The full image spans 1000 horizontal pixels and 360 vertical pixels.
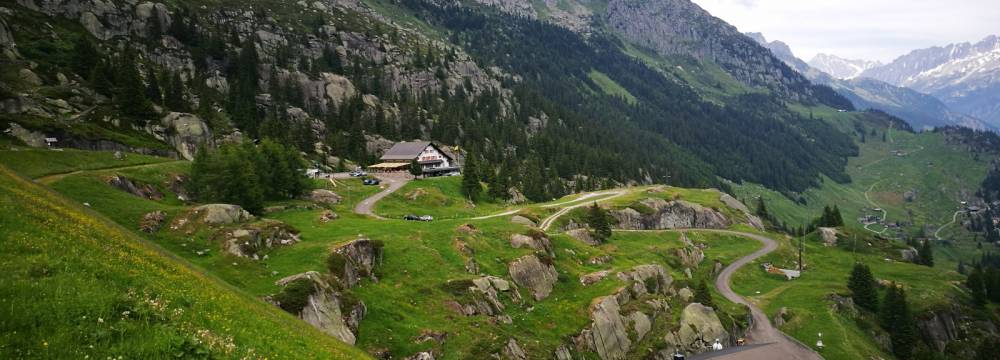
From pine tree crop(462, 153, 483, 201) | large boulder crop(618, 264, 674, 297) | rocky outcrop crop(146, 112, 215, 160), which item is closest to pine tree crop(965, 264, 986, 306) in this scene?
large boulder crop(618, 264, 674, 297)

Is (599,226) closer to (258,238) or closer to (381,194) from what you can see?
(381,194)

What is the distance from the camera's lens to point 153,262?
23.1 m

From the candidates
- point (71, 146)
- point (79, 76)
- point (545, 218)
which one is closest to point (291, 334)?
point (71, 146)

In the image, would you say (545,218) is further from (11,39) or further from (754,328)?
(11,39)

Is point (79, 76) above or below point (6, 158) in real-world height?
above

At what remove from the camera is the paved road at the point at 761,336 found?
2120 inches

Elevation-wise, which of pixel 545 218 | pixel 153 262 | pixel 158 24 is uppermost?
pixel 158 24

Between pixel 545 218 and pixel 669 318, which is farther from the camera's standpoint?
pixel 545 218

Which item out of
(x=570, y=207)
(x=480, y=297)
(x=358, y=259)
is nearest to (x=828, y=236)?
(x=570, y=207)

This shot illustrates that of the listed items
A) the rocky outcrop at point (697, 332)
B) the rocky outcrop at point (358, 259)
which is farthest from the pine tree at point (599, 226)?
the rocky outcrop at point (358, 259)

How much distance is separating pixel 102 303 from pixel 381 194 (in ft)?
284

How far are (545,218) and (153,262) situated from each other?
8601cm

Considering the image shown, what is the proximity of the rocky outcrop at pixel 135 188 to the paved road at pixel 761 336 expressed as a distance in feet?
230

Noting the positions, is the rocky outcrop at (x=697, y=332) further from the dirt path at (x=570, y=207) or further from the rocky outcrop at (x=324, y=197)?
the rocky outcrop at (x=324, y=197)
